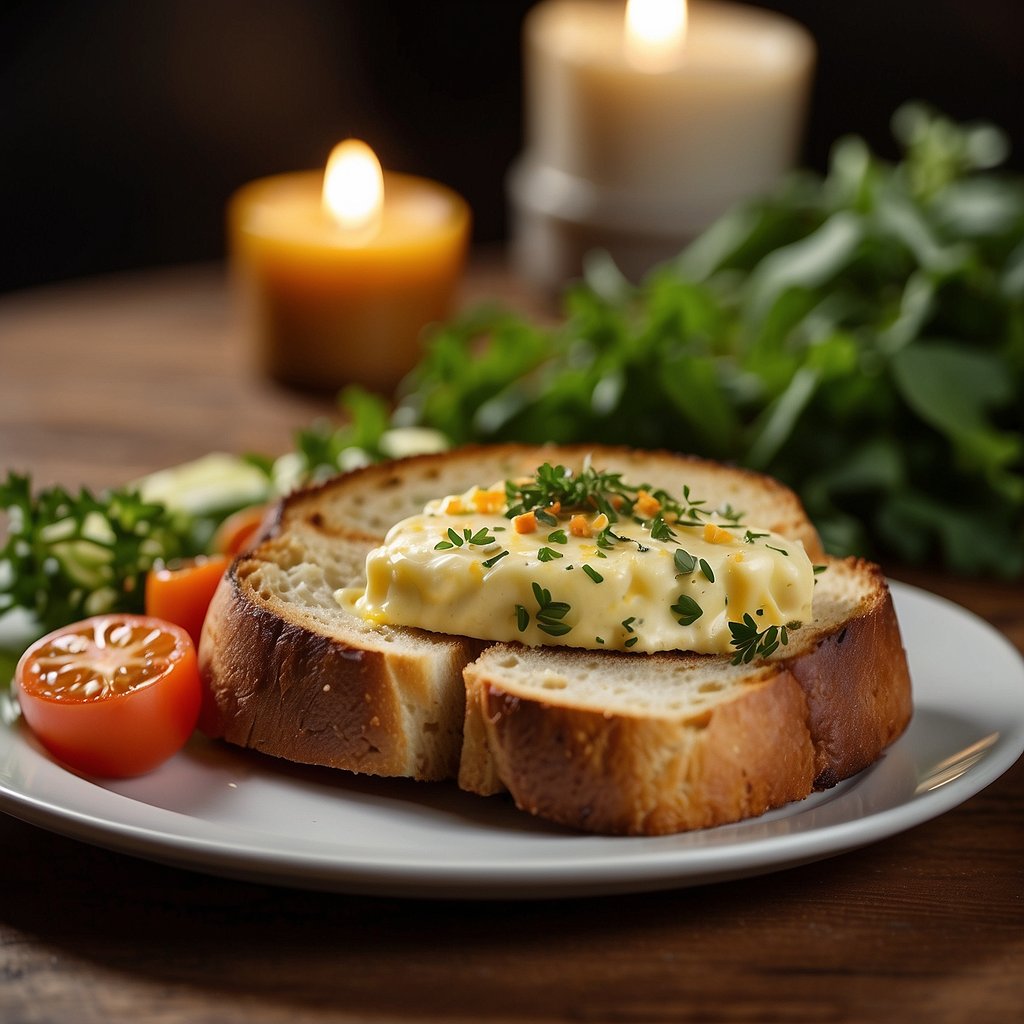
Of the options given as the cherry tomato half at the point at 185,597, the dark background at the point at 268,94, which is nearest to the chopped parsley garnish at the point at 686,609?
the cherry tomato half at the point at 185,597

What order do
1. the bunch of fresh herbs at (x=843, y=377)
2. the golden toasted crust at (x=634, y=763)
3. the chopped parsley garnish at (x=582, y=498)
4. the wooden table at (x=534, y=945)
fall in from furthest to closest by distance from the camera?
the bunch of fresh herbs at (x=843, y=377)
the chopped parsley garnish at (x=582, y=498)
the golden toasted crust at (x=634, y=763)
the wooden table at (x=534, y=945)

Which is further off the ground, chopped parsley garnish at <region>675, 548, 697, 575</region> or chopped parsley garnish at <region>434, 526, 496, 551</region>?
chopped parsley garnish at <region>675, 548, 697, 575</region>

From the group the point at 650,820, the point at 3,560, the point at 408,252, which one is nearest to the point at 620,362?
the point at 408,252

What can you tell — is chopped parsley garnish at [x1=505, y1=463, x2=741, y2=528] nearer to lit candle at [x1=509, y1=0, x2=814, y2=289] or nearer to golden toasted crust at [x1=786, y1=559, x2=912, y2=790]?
golden toasted crust at [x1=786, y1=559, x2=912, y2=790]

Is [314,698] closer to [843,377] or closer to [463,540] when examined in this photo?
[463,540]

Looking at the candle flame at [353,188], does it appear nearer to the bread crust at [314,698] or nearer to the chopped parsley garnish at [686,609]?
the bread crust at [314,698]

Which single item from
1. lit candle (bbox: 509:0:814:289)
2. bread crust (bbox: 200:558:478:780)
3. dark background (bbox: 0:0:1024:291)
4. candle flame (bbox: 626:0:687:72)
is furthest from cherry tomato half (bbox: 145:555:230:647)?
dark background (bbox: 0:0:1024:291)

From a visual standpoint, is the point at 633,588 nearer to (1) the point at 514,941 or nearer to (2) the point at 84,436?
(1) the point at 514,941
